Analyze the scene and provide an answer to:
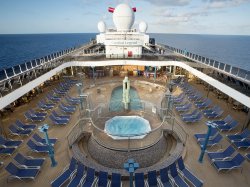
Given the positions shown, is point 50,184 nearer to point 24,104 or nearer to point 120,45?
point 24,104

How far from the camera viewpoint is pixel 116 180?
21.7 feet

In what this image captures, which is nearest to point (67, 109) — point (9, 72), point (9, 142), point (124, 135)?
point (9, 142)

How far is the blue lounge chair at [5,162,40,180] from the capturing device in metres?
6.98

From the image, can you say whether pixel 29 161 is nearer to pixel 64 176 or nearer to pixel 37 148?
pixel 37 148

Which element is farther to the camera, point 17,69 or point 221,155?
point 17,69

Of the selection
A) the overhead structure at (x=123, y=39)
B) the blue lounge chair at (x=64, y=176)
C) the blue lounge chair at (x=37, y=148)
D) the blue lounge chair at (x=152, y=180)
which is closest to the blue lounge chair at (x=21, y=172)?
the blue lounge chair at (x=64, y=176)

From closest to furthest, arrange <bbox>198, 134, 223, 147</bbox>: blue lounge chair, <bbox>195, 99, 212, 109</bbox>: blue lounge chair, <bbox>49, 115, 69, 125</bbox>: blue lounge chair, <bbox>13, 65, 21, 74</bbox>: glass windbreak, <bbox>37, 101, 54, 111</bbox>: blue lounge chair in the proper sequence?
<bbox>198, 134, 223, 147</bbox>: blue lounge chair < <bbox>49, 115, 69, 125</bbox>: blue lounge chair < <bbox>13, 65, 21, 74</bbox>: glass windbreak < <bbox>37, 101, 54, 111</bbox>: blue lounge chair < <bbox>195, 99, 212, 109</bbox>: blue lounge chair

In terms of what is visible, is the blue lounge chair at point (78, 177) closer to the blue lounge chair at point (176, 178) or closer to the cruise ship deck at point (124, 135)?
the cruise ship deck at point (124, 135)

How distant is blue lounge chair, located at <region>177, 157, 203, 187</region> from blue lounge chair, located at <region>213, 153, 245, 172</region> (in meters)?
1.37

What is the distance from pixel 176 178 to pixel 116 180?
2.48m

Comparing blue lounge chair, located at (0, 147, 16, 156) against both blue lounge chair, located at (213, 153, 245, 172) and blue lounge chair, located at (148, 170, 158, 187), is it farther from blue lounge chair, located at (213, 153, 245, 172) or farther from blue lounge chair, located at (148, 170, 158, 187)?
blue lounge chair, located at (213, 153, 245, 172)

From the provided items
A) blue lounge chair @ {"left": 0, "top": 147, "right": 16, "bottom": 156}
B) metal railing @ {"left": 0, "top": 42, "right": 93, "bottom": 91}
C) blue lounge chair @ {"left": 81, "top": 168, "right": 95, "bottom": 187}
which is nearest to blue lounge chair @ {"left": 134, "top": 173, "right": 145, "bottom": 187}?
blue lounge chair @ {"left": 81, "top": 168, "right": 95, "bottom": 187}

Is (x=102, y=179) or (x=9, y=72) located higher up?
(x=9, y=72)

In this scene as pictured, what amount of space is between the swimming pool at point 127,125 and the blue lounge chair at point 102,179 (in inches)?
131
